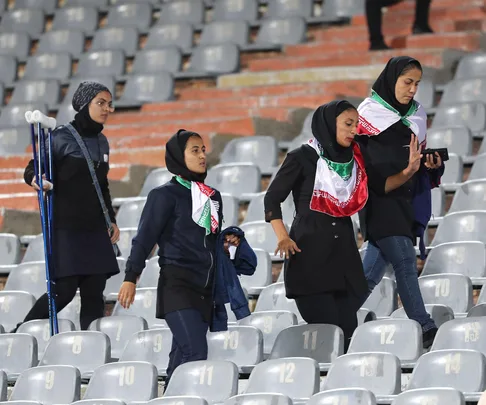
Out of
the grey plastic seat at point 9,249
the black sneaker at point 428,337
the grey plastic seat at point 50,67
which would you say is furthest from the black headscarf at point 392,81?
the grey plastic seat at point 50,67

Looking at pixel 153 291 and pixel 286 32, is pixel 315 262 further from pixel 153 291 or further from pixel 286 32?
pixel 286 32

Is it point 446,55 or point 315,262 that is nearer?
point 315,262

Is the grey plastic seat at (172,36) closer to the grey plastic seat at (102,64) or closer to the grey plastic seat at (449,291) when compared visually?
the grey plastic seat at (102,64)

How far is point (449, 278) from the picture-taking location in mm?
7160

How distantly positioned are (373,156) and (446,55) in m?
3.88

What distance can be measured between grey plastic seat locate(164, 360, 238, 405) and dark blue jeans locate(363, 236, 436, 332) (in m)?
0.78

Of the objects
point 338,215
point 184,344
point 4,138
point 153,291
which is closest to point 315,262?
point 338,215

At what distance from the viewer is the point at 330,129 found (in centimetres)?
656

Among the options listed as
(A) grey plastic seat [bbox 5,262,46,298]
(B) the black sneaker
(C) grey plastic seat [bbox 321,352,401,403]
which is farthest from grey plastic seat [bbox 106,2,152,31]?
(C) grey plastic seat [bbox 321,352,401,403]

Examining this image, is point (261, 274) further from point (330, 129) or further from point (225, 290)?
point (330, 129)

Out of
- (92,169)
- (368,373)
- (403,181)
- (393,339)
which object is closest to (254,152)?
(92,169)

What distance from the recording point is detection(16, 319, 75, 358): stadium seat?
25.4 feet

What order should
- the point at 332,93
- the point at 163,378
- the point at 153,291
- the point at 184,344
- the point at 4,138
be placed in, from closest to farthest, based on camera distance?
the point at 184,344, the point at 163,378, the point at 153,291, the point at 332,93, the point at 4,138

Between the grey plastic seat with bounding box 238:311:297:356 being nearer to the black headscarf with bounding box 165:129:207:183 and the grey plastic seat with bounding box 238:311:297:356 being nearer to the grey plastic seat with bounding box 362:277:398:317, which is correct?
the grey plastic seat with bounding box 362:277:398:317
